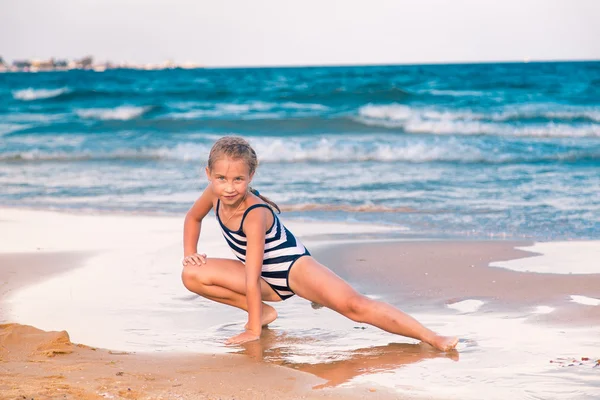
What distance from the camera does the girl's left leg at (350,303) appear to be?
163 inches

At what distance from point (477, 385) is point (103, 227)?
5.04m

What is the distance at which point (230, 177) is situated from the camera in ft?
13.7

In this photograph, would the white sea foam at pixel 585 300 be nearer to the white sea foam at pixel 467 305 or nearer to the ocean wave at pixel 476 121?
the white sea foam at pixel 467 305

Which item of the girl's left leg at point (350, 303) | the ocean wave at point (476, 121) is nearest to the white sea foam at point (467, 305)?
the girl's left leg at point (350, 303)

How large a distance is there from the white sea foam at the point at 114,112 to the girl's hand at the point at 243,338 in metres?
18.9

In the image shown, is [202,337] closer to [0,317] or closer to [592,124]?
[0,317]

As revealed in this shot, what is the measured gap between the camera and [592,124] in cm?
1927

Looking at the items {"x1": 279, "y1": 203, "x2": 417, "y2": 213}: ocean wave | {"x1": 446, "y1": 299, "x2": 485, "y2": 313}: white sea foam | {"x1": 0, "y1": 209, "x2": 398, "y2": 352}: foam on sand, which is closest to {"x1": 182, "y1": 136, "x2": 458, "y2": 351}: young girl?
{"x1": 0, "y1": 209, "x2": 398, "y2": 352}: foam on sand

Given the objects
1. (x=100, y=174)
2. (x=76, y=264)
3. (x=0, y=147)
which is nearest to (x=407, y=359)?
(x=76, y=264)

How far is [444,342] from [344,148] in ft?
37.5

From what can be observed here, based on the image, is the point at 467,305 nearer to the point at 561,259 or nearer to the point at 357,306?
the point at 357,306

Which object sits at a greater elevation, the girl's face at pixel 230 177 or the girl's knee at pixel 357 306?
the girl's face at pixel 230 177

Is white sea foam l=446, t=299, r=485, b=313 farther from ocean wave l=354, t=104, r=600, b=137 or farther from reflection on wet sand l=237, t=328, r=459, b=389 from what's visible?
ocean wave l=354, t=104, r=600, b=137

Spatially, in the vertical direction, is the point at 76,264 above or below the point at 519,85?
below
